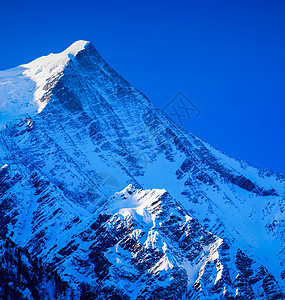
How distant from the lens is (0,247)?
196 m

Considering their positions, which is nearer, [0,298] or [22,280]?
[0,298]

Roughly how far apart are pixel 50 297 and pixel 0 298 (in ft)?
70.8

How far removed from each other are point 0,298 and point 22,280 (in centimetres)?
1269

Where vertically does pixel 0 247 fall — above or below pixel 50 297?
above

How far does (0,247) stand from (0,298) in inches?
753

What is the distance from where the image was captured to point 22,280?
192250 millimetres

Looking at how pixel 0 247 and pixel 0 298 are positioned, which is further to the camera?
pixel 0 247

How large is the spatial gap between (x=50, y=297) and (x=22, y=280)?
37.3ft

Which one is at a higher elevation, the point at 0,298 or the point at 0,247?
the point at 0,247

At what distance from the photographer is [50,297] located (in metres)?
199

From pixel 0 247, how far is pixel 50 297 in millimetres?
20639

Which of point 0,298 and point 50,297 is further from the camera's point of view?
point 50,297
